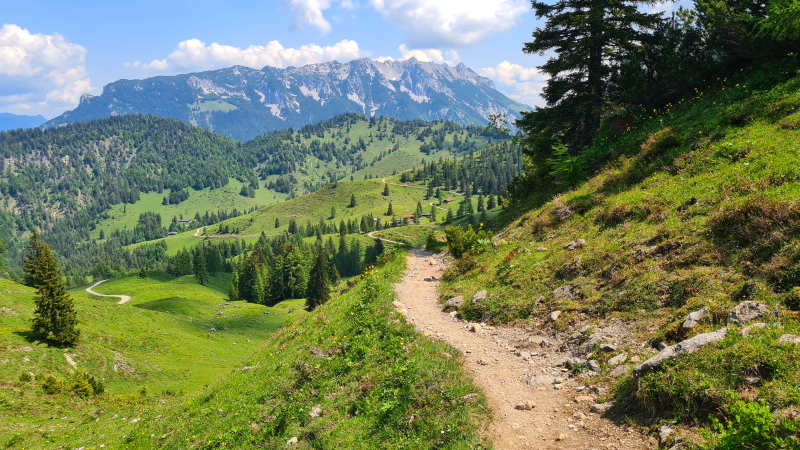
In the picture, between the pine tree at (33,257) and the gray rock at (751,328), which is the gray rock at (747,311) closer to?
the gray rock at (751,328)

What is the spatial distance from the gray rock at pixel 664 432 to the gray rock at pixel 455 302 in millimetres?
12004

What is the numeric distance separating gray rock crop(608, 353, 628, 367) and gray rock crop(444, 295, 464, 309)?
9.07 meters

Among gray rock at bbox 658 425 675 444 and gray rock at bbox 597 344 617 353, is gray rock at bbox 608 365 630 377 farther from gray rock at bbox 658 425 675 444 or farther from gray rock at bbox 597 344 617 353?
gray rock at bbox 658 425 675 444

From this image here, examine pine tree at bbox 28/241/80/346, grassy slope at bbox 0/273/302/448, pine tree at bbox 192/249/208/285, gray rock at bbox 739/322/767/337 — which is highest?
gray rock at bbox 739/322/767/337

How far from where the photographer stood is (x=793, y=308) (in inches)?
369

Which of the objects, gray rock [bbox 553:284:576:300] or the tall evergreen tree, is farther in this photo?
the tall evergreen tree

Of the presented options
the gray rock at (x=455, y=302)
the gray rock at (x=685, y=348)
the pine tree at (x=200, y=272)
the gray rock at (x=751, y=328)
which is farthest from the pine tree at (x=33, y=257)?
the gray rock at (x=751, y=328)

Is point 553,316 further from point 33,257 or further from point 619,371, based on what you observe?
point 33,257

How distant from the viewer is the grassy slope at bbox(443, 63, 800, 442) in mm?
8312

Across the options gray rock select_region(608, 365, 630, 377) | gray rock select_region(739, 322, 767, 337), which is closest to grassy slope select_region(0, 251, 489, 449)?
gray rock select_region(608, 365, 630, 377)

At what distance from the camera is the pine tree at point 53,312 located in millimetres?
42781

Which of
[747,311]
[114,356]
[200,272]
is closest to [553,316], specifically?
[747,311]

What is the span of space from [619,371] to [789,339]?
11.7ft

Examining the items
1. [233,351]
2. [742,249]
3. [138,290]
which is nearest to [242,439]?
[742,249]
